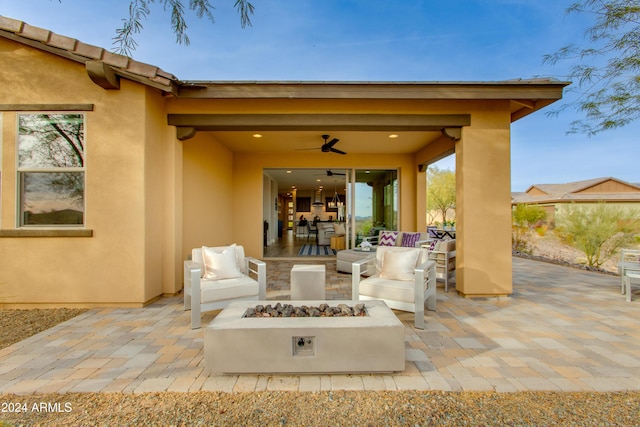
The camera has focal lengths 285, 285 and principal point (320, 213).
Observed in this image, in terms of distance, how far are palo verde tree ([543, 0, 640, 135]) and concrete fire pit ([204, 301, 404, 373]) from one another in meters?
4.90

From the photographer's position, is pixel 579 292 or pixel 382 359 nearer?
pixel 382 359

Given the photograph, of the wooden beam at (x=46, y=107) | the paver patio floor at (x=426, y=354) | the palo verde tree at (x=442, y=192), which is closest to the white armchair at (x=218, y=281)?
the paver patio floor at (x=426, y=354)

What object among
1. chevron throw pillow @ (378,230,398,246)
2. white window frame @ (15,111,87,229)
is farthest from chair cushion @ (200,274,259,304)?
chevron throw pillow @ (378,230,398,246)

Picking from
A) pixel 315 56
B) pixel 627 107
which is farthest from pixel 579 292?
pixel 315 56

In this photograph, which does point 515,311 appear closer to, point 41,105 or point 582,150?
point 41,105

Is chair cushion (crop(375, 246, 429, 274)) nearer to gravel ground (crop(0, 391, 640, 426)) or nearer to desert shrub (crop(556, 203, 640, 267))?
gravel ground (crop(0, 391, 640, 426))

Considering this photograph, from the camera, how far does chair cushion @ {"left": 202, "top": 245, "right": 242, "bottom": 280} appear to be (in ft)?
11.8

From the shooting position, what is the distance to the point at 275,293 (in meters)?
4.45

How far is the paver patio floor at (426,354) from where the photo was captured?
2.07 m

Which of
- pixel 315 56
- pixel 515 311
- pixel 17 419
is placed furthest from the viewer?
pixel 315 56

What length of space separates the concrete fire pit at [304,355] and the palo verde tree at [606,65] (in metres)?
4.90

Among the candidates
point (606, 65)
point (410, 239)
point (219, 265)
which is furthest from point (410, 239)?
point (606, 65)

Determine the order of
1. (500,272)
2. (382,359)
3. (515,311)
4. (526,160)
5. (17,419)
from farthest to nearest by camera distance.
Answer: (526,160)
(500,272)
(515,311)
(382,359)
(17,419)

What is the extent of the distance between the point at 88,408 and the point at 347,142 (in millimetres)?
5906
